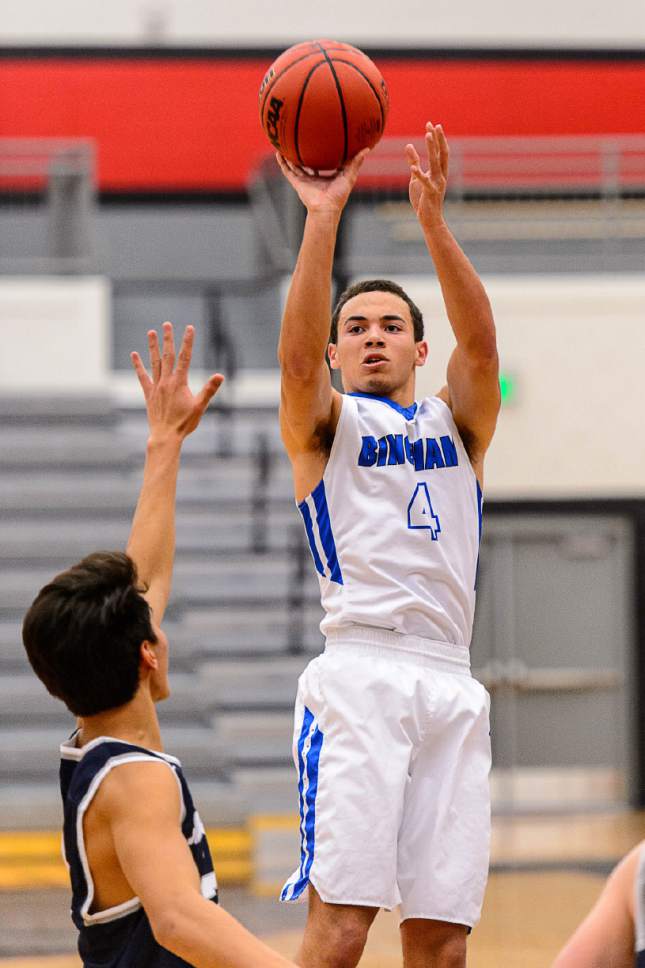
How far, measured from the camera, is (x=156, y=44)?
13.1m

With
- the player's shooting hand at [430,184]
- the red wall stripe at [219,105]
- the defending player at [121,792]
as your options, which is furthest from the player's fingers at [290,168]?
the red wall stripe at [219,105]

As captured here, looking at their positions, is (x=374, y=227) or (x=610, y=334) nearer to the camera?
(x=610, y=334)

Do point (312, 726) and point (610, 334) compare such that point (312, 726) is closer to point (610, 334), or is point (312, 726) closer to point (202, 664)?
point (202, 664)

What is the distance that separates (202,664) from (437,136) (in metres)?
6.38

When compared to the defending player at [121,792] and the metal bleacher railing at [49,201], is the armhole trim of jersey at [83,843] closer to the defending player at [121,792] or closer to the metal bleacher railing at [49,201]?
the defending player at [121,792]

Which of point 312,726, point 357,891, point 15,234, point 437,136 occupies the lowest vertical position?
point 357,891

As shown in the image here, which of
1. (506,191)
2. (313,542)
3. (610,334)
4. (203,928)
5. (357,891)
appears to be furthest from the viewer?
(506,191)

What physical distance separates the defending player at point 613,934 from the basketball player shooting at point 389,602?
1.42 m

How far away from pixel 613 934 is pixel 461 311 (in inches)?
73.2

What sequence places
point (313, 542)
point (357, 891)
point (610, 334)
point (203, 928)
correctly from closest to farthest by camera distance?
point (203, 928) → point (357, 891) → point (313, 542) → point (610, 334)

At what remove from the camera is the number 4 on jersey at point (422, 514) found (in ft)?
10.9

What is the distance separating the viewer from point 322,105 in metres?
3.42

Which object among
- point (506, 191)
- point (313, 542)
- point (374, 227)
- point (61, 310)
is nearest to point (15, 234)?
point (61, 310)

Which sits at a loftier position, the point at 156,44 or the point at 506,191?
the point at 156,44
